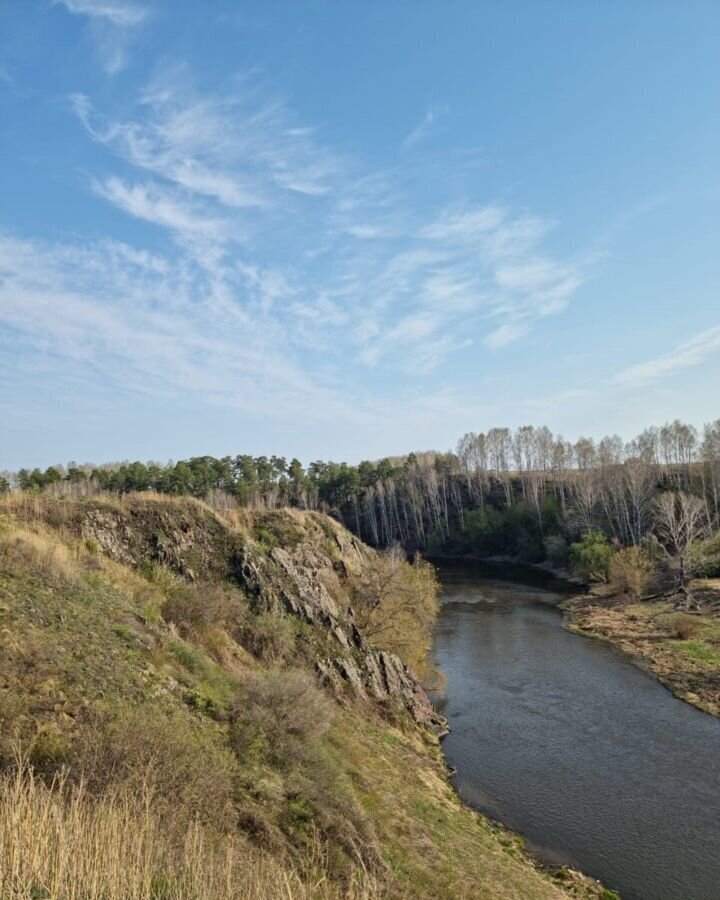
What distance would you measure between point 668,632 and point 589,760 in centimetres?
2632

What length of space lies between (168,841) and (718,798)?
25223 millimetres

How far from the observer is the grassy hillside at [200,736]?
22.2 feet

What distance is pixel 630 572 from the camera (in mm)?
62750

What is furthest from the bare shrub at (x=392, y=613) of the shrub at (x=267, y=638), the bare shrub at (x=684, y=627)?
the bare shrub at (x=684, y=627)

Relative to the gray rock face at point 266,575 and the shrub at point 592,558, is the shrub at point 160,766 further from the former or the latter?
the shrub at point 592,558

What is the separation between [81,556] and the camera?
942 inches

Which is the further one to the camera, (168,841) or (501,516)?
(501,516)

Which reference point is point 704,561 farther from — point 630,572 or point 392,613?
point 392,613

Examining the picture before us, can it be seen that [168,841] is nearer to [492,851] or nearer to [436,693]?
[492,851]

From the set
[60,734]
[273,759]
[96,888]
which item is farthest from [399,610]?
[96,888]

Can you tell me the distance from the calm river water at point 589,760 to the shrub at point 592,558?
25995mm

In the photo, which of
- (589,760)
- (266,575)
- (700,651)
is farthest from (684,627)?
(266,575)

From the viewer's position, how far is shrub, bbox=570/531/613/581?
71000 millimetres

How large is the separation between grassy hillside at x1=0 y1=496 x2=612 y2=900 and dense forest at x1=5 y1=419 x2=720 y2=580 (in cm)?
4458
